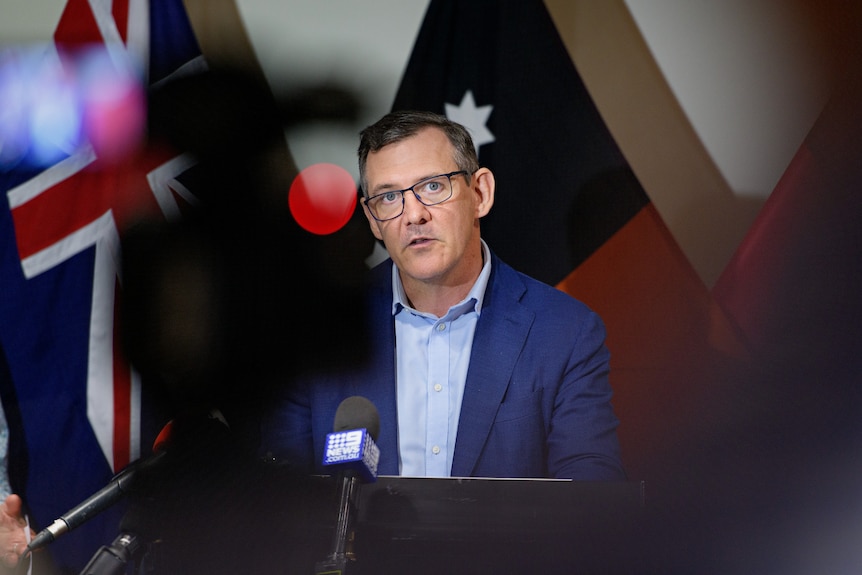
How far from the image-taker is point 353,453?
1.25 m

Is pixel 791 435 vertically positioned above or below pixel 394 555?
above

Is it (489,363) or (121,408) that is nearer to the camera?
(489,363)

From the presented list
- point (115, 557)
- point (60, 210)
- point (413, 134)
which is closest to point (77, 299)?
point (60, 210)

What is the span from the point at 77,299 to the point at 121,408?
42 centimetres

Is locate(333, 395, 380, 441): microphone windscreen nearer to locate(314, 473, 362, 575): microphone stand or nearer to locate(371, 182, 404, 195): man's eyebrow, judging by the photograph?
locate(314, 473, 362, 575): microphone stand

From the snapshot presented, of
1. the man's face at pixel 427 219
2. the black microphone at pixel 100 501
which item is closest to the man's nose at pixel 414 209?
the man's face at pixel 427 219

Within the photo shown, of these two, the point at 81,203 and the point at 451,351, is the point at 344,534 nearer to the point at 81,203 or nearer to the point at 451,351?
the point at 451,351

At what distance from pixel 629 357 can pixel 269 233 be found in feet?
4.37

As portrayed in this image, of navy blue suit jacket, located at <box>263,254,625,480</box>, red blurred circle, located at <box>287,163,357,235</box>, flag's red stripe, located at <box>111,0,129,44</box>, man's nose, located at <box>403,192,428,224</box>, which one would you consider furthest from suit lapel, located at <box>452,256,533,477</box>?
flag's red stripe, located at <box>111,0,129,44</box>

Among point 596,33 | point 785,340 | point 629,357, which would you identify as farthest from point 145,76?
point 785,340

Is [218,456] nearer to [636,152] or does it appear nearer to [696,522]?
[696,522]

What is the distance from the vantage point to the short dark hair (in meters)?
2.53

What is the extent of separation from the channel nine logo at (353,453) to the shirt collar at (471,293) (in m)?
1.27

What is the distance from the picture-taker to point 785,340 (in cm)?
264
